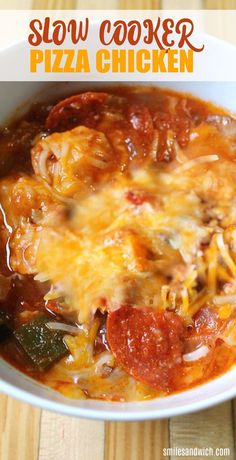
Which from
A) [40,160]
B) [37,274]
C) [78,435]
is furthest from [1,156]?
Result: [78,435]

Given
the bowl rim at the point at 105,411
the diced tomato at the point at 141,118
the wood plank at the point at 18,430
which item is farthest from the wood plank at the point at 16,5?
the bowl rim at the point at 105,411

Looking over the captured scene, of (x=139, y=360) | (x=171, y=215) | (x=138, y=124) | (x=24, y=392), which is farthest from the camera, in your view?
(x=138, y=124)

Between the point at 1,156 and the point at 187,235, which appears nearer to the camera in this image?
the point at 187,235

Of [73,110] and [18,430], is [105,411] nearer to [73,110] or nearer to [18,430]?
[18,430]

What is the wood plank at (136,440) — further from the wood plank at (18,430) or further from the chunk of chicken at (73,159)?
the chunk of chicken at (73,159)

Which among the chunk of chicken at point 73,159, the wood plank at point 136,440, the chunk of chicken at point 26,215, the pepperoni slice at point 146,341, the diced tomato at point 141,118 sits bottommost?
the wood plank at point 136,440

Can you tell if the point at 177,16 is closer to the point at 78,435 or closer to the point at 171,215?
the point at 171,215
